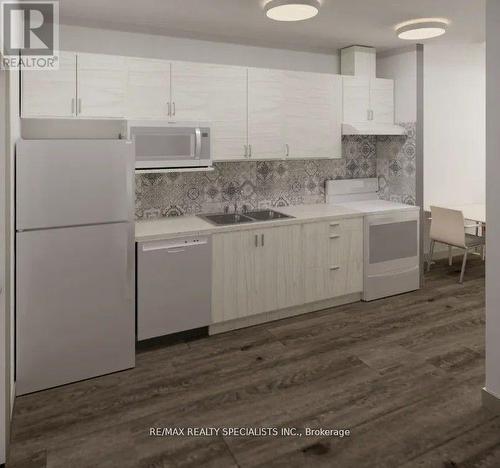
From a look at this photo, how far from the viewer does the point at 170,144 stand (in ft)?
12.2

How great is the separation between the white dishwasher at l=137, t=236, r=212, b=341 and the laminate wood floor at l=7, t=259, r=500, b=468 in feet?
0.68

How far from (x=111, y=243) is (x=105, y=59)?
4.74 ft

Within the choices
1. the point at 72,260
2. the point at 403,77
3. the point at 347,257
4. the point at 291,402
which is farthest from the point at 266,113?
the point at 291,402

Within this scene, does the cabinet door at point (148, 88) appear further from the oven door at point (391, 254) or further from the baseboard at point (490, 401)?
the baseboard at point (490, 401)

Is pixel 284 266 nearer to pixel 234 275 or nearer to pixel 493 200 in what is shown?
pixel 234 275

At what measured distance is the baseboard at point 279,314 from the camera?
3924mm

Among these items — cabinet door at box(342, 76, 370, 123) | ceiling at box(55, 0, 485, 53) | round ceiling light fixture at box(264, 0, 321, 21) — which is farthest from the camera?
cabinet door at box(342, 76, 370, 123)

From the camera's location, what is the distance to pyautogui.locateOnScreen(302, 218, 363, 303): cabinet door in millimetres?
4254

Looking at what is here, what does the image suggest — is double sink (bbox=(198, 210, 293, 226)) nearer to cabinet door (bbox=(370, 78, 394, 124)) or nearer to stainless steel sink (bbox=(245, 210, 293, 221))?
stainless steel sink (bbox=(245, 210, 293, 221))

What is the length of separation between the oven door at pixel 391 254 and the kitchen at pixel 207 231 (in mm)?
19

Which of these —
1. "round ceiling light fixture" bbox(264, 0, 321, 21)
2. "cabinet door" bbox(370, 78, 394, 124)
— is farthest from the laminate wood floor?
"round ceiling light fixture" bbox(264, 0, 321, 21)

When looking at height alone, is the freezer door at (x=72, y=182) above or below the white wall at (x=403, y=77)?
below

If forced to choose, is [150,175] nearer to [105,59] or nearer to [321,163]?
[105,59]

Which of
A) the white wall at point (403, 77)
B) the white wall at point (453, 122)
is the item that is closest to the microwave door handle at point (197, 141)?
the white wall at point (403, 77)
